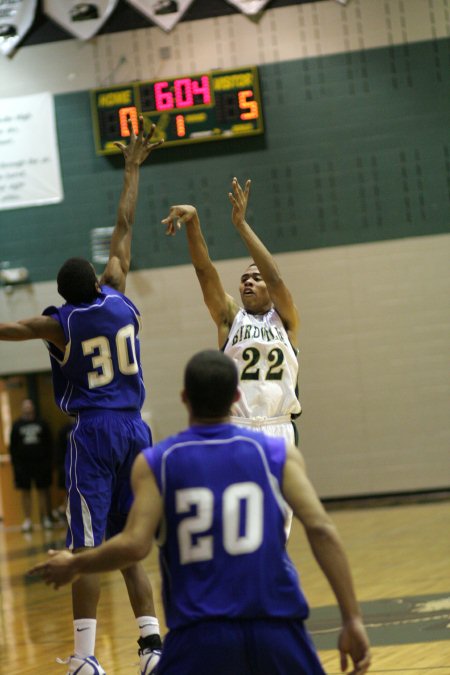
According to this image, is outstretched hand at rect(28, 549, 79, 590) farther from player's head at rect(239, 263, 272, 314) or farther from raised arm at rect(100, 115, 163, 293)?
player's head at rect(239, 263, 272, 314)

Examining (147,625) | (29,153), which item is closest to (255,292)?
(147,625)

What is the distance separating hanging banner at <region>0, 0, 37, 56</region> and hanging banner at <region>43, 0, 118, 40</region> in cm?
31

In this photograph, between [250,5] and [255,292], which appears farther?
[250,5]

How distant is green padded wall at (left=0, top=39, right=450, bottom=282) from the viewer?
15008 millimetres

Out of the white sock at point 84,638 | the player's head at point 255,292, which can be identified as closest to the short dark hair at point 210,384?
the white sock at point 84,638

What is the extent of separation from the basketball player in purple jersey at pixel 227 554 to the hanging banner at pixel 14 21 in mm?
13906

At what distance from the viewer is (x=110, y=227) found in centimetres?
1582

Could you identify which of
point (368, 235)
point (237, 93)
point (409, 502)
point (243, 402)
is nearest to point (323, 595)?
point (243, 402)

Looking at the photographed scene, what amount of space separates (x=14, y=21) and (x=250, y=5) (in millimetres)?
3543

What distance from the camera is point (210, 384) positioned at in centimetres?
333

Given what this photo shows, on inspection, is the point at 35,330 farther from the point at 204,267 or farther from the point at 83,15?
the point at 83,15

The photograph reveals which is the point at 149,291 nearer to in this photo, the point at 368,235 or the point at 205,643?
the point at 368,235

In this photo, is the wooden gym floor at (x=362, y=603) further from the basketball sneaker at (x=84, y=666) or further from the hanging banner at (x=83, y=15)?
the hanging banner at (x=83, y=15)

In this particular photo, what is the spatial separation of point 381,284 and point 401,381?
1.37 m
